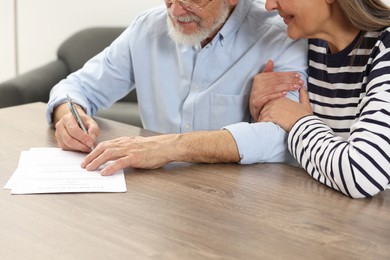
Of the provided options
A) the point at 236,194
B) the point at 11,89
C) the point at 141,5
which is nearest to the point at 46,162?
the point at 236,194

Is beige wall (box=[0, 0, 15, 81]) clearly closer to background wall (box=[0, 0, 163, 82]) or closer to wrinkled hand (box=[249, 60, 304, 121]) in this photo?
background wall (box=[0, 0, 163, 82])

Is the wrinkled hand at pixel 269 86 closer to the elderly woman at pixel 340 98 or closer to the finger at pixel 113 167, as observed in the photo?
the elderly woman at pixel 340 98

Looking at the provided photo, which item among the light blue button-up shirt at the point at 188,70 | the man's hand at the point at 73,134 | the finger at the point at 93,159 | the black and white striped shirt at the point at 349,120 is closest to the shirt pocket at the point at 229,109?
the light blue button-up shirt at the point at 188,70

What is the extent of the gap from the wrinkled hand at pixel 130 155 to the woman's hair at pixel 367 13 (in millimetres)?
523

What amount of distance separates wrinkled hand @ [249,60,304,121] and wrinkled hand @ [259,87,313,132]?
32 millimetres

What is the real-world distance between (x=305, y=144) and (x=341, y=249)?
0.40m

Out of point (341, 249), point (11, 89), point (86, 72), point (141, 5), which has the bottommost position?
point (11, 89)

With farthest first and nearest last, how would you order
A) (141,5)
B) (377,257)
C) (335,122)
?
(141,5) < (335,122) < (377,257)

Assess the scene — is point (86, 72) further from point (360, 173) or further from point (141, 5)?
point (141, 5)

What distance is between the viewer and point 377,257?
944 millimetres

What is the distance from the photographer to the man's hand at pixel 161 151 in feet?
4.27

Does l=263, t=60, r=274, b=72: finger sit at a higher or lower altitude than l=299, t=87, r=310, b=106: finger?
higher

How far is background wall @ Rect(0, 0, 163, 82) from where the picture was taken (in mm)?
3604

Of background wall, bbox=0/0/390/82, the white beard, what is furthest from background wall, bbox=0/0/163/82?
the white beard
